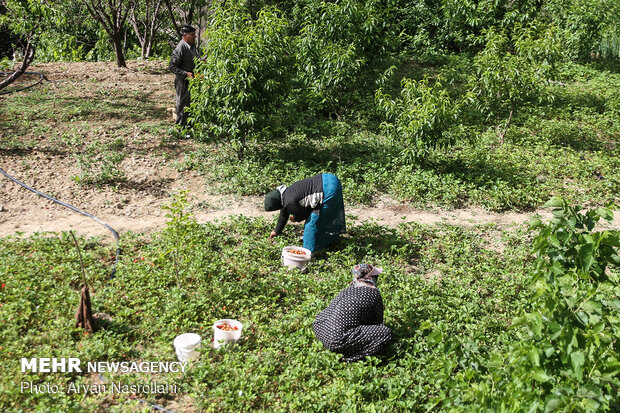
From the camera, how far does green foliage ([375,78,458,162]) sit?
8.06 meters

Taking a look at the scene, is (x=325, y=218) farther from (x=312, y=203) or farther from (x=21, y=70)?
(x=21, y=70)

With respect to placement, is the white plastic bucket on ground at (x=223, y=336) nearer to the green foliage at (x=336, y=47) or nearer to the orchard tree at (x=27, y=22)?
the orchard tree at (x=27, y=22)

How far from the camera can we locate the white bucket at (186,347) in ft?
14.3

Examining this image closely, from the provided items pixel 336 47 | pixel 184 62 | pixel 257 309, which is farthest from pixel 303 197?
pixel 336 47

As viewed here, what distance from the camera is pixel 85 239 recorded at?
6.28m

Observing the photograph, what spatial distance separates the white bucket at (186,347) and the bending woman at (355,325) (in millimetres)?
1114

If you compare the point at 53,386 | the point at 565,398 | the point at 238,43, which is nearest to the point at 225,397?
Answer: the point at 53,386

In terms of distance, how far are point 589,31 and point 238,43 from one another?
11388 mm

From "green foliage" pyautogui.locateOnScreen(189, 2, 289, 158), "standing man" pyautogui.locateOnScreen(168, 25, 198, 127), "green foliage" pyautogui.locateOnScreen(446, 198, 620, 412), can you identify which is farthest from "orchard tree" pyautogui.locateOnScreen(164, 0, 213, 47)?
"green foliage" pyautogui.locateOnScreen(446, 198, 620, 412)

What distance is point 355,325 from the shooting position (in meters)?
4.50

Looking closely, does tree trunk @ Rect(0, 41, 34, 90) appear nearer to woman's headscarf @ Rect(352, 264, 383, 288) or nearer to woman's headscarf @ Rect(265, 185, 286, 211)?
woman's headscarf @ Rect(265, 185, 286, 211)

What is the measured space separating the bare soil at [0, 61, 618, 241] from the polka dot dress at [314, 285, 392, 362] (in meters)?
2.79

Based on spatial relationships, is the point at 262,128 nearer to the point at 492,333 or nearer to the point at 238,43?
the point at 238,43

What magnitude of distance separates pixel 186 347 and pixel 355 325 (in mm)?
1522
